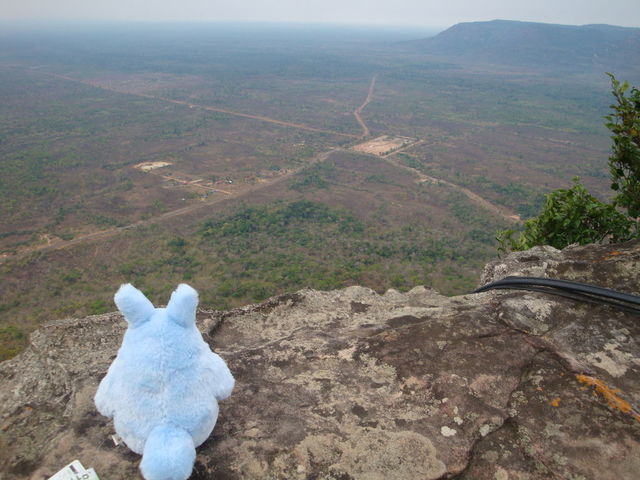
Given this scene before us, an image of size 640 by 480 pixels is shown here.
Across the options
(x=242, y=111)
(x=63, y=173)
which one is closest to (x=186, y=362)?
(x=63, y=173)

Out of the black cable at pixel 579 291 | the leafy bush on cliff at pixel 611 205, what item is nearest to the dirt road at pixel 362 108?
the leafy bush on cliff at pixel 611 205

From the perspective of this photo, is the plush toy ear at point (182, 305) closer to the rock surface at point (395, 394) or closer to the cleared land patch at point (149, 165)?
the rock surface at point (395, 394)

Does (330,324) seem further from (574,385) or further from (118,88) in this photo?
(118,88)

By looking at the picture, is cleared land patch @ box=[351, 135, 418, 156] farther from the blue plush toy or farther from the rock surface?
the blue plush toy

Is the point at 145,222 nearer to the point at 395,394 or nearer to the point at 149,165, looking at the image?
the point at 149,165

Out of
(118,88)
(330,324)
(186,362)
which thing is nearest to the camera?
(186,362)

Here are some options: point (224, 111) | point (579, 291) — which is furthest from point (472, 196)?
point (224, 111)
